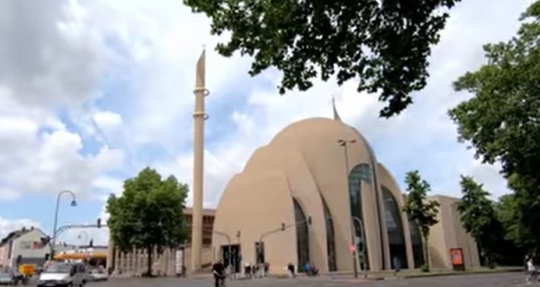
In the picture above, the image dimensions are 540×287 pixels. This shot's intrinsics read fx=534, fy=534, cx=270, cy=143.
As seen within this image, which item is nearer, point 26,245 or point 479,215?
point 479,215

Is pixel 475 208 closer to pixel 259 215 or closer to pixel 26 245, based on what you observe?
pixel 259 215

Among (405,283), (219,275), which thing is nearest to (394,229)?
(405,283)

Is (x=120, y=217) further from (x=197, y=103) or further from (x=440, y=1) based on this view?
(x=440, y=1)

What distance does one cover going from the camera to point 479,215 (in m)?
66.1

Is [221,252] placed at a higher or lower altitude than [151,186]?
lower

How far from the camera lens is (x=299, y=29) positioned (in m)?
8.84

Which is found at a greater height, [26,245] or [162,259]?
A: [26,245]

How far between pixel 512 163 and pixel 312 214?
50.0 metres

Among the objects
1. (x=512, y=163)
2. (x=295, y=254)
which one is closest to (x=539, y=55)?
(x=512, y=163)

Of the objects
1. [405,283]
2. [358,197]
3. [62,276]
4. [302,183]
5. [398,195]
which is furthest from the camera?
[398,195]

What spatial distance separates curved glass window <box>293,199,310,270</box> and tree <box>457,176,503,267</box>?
2006 cm

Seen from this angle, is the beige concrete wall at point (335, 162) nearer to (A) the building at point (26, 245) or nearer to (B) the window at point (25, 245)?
(A) the building at point (26, 245)

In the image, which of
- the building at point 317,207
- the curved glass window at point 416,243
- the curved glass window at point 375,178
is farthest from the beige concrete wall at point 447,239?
the curved glass window at point 375,178

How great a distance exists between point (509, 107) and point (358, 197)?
52.1 metres
